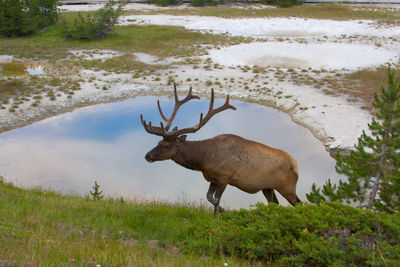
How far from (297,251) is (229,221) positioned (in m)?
1.41

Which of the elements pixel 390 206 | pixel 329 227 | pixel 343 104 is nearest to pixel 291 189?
pixel 390 206

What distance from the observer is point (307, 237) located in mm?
5816

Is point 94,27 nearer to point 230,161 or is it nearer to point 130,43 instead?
point 130,43

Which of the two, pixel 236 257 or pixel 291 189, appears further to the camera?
pixel 291 189

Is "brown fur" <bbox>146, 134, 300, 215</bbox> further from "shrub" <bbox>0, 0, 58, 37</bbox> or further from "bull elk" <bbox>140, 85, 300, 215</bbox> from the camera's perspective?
"shrub" <bbox>0, 0, 58, 37</bbox>

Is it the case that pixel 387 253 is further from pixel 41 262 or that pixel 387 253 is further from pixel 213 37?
pixel 213 37

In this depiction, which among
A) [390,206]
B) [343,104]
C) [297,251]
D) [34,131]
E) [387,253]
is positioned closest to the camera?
[387,253]

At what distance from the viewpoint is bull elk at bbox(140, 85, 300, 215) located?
977 centimetres

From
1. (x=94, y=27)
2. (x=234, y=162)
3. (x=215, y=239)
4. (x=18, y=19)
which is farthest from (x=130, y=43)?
(x=215, y=239)

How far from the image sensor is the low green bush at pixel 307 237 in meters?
5.39

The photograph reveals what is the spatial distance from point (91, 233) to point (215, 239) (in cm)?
218

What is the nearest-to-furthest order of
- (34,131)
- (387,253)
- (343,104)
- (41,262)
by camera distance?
(41,262)
(387,253)
(34,131)
(343,104)

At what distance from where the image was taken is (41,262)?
4.79 meters

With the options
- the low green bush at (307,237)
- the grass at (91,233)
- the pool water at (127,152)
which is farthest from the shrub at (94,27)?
the low green bush at (307,237)
